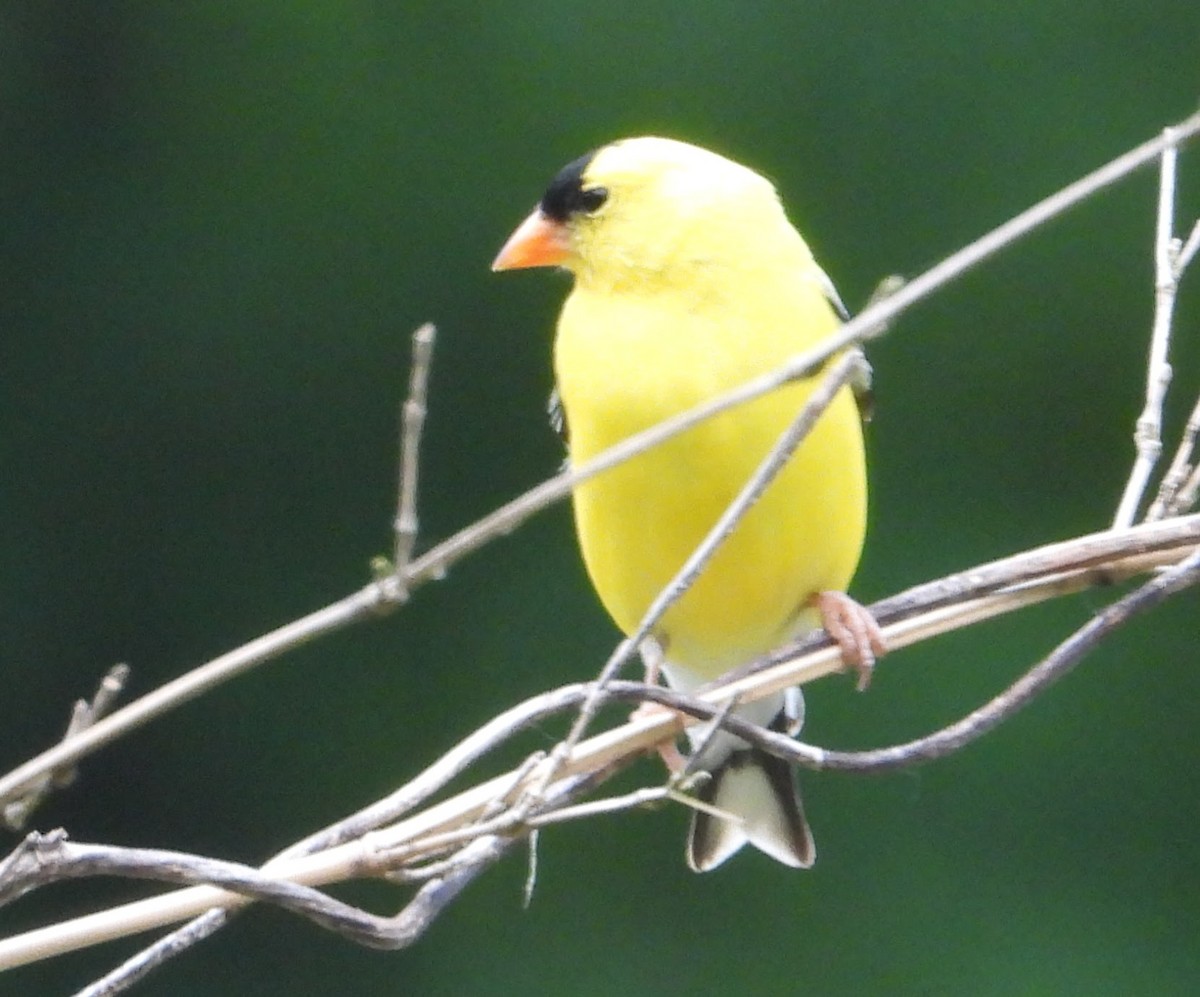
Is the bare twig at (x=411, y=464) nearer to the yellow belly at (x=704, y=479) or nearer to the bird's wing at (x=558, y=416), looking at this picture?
the yellow belly at (x=704, y=479)

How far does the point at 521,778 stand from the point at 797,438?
218 mm

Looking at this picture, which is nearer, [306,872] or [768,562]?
[306,872]

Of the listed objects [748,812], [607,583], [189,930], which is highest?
[607,583]

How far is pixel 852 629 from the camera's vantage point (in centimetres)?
139

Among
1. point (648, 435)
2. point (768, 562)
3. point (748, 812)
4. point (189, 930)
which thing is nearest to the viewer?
point (648, 435)

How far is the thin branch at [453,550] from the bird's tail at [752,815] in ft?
3.17

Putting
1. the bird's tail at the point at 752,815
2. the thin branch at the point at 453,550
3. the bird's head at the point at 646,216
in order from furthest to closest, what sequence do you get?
the bird's tail at the point at 752,815 < the bird's head at the point at 646,216 < the thin branch at the point at 453,550

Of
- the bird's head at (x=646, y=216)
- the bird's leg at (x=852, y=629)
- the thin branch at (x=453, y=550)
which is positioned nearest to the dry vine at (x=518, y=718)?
the thin branch at (x=453, y=550)

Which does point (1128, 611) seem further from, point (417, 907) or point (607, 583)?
point (607, 583)

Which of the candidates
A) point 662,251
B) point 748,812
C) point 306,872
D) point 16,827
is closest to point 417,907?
point 306,872

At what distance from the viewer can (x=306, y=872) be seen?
76 centimetres

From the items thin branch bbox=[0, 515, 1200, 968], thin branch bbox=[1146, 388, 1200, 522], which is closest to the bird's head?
thin branch bbox=[1146, 388, 1200, 522]

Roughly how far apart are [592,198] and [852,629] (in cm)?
49

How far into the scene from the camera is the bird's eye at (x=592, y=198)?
158cm
